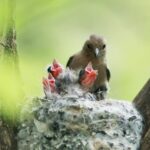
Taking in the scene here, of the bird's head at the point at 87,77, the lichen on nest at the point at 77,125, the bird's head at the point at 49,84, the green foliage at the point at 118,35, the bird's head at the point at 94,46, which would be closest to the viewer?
the lichen on nest at the point at 77,125

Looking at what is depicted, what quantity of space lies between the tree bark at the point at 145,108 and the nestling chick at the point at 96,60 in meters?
1.54

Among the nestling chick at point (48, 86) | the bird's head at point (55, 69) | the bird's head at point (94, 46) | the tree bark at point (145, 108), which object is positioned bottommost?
the tree bark at point (145, 108)

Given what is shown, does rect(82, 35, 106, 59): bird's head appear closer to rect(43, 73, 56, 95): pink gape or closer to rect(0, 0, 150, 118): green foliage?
rect(0, 0, 150, 118): green foliage

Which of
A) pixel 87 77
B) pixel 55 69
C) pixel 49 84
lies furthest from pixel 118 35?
pixel 49 84

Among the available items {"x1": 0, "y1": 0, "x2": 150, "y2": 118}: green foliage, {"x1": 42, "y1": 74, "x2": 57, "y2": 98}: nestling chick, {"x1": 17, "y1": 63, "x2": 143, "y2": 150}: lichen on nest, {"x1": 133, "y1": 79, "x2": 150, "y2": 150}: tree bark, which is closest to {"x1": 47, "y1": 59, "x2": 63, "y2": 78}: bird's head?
{"x1": 0, "y1": 0, "x2": 150, "y2": 118}: green foliage

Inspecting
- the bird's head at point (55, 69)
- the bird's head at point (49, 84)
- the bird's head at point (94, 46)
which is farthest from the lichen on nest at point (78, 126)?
the bird's head at point (94, 46)

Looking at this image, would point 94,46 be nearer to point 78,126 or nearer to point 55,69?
point 55,69

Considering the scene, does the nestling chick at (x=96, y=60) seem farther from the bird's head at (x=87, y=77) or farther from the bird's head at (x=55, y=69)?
the bird's head at (x=55, y=69)

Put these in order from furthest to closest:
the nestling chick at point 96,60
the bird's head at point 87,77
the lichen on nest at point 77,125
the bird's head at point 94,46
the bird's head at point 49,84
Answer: the bird's head at point 94,46, the nestling chick at point 96,60, the bird's head at point 87,77, the bird's head at point 49,84, the lichen on nest at point 77,125

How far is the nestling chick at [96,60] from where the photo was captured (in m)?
4.36

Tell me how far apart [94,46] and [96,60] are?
21 centimetres

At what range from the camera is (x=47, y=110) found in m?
2.98

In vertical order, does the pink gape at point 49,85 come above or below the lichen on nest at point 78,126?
above

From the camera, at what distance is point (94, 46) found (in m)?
4.79
